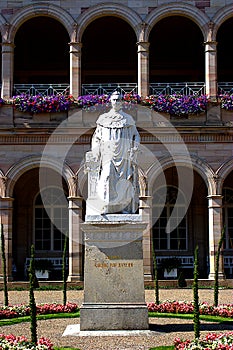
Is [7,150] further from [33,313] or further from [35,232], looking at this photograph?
[33,313]

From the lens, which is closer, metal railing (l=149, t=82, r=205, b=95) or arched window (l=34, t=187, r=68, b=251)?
metal railing (l=149, t=82, r=205, b=95)

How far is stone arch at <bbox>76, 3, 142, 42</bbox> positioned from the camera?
73.2ft

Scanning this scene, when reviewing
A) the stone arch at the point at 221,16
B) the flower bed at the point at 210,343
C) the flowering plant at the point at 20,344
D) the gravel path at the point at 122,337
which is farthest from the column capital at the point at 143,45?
the flowering plant at the point at 20,344

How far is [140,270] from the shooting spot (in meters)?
10.3

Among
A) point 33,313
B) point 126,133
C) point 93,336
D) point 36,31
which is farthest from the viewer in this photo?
point 36,31

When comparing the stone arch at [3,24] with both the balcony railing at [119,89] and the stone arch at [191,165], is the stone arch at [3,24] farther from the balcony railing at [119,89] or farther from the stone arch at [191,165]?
the stone arch at [191,165]

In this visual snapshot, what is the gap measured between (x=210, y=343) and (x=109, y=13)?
15865 mm

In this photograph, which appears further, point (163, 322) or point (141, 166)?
point (141, 166)

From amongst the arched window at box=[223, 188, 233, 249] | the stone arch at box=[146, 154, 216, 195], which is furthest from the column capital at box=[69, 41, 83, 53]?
the arched window at box=[223, 188, 233, 249]

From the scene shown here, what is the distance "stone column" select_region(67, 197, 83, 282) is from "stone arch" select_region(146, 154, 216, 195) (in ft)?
8.56

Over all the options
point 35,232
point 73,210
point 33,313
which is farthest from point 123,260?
point 35,232

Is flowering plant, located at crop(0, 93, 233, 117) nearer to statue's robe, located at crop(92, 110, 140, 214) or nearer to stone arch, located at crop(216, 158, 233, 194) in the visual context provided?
stone arch, located at crop(216, 158, 233, 194)

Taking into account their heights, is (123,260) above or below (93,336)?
above

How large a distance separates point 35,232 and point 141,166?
577cm
